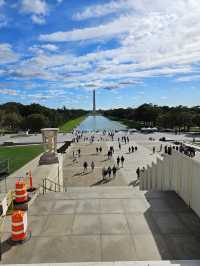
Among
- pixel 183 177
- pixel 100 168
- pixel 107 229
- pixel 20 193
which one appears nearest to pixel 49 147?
pixel 100 168

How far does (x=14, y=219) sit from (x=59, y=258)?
4.93 feet

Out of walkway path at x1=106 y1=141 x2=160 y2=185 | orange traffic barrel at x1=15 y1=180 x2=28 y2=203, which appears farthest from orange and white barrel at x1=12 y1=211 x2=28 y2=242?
walkway path at x1=106 y1=141 x2=160 y2=185

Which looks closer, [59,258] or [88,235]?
[59,258]

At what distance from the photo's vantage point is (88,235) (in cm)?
713

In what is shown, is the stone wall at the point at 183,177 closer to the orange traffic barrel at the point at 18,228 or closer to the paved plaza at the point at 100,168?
the orange traffic barrel at the point at 18,228

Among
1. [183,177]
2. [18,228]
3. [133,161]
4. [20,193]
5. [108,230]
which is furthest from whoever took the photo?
[133,161]

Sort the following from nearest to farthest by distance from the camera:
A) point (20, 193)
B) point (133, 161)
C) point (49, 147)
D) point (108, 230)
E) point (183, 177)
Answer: point (108, 230)
point (20, 193)
point (183, 177)
point (49, 147)
point (133, 161)

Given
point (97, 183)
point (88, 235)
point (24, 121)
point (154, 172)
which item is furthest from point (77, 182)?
point (24, 121)

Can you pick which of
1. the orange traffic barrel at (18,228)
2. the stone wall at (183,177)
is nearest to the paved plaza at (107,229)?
the orange traffic barrel at (18,228)

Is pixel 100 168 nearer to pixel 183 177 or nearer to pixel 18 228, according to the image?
pixel 183 177

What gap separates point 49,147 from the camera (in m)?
20.5

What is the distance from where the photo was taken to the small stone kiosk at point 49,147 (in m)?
19.6

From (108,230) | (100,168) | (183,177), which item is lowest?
(100,168)

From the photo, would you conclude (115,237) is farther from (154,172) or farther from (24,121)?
(24,121)
